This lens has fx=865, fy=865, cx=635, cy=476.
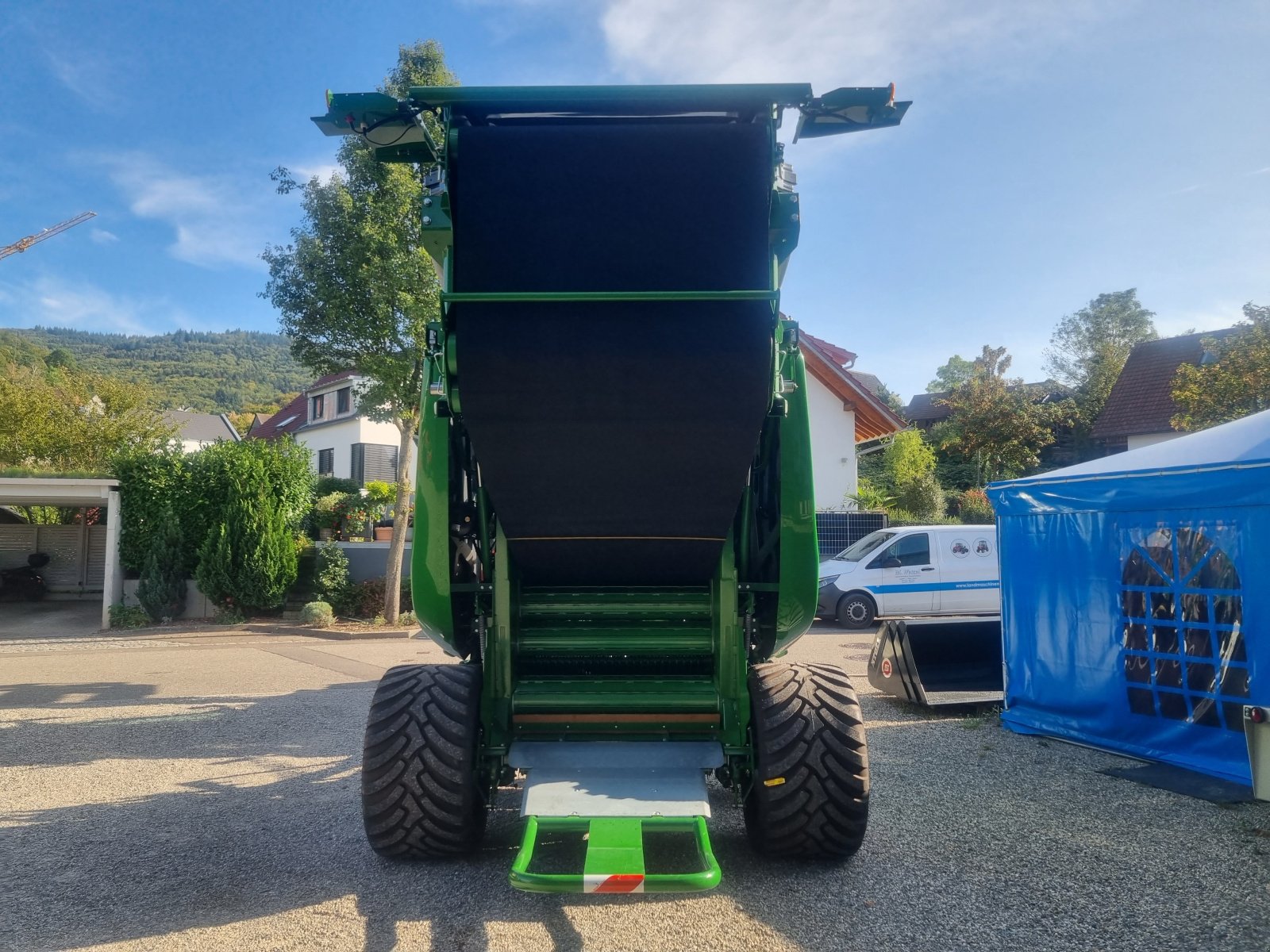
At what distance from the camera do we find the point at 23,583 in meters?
23.7

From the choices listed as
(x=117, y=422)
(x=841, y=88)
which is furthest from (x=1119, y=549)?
(x=117, y=422)

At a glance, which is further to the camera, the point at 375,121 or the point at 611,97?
the point at 375,121

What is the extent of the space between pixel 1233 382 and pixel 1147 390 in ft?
48.3

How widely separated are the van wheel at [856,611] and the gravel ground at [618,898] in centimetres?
813

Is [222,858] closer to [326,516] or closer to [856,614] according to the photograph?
[856,614]

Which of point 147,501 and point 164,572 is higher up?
point 147,501

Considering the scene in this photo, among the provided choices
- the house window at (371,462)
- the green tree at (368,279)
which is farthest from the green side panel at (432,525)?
the house window at (371,462)

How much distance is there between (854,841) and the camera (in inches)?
153

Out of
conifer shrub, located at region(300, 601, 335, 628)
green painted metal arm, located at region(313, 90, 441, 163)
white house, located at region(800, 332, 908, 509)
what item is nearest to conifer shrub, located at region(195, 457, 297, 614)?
conifer shrub, located at region(300, 601, 335, 628)

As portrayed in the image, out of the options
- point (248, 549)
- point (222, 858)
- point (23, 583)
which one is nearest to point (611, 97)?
point (222, 858)

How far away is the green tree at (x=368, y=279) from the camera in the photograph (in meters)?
14.9

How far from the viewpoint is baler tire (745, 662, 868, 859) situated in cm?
381

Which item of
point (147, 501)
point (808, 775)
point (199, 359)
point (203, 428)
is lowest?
point (808, 775)

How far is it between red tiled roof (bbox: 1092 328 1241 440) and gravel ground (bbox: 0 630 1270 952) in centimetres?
2460
